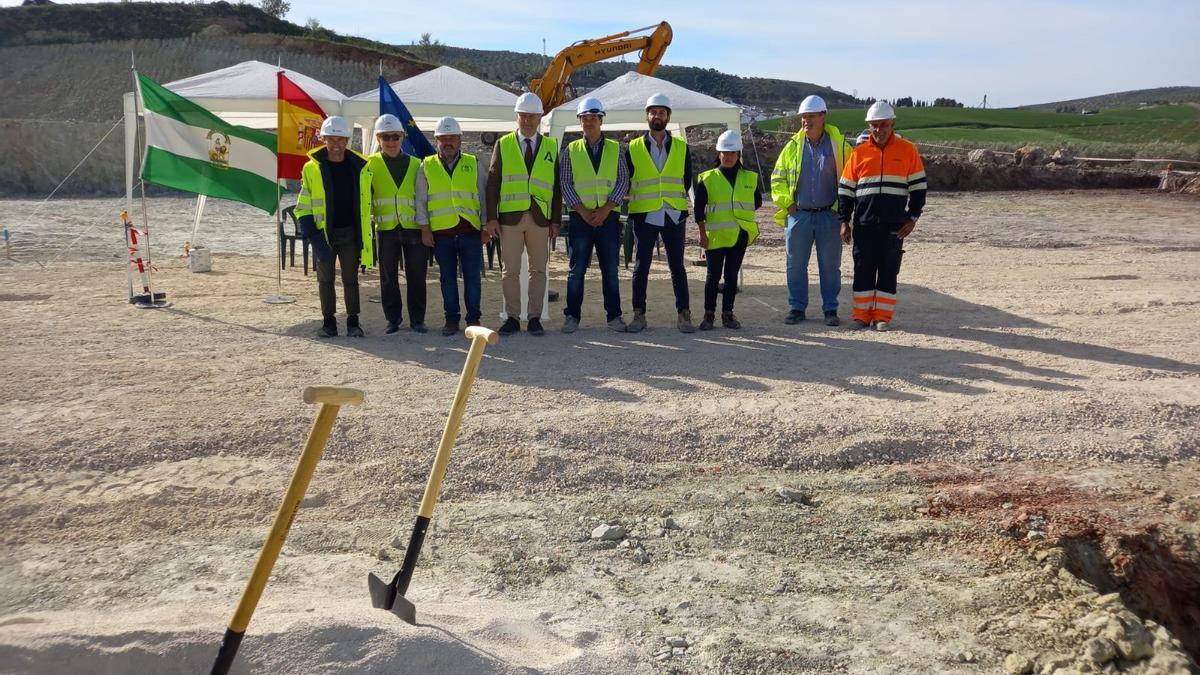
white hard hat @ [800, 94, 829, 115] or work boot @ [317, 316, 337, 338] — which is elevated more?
white hard hat @ [800, 94, 829, 115]

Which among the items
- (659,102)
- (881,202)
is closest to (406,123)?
(659,102)

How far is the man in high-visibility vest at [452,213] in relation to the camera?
870 cm

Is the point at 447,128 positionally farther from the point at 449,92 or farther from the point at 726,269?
the point at 449,92

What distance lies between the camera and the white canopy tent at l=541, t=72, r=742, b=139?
33.4ft

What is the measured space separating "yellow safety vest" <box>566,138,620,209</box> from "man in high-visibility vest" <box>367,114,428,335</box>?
1471 millimetres

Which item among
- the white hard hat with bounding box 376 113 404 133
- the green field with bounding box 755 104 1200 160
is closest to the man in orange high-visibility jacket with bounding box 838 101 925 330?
the white hard hat with bounding box 376 113 404 133

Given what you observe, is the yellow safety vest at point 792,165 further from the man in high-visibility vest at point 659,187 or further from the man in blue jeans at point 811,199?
the man in high-visibility vest at point 659,187

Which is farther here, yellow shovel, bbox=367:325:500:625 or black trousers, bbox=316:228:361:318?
black trousers, bbox=316:228:361:318

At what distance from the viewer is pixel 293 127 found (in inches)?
410

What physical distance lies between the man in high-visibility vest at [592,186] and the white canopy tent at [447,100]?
244 centimetres

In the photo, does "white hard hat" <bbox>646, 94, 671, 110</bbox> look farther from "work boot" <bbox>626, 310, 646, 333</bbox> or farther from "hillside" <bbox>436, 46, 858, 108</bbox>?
"hillside" <bbox>436, 46, 858, 108</bbox>

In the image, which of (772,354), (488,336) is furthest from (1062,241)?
(488,336)

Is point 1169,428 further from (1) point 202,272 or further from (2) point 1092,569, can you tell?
(1) point 202,272

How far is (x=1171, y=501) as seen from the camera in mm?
5391
